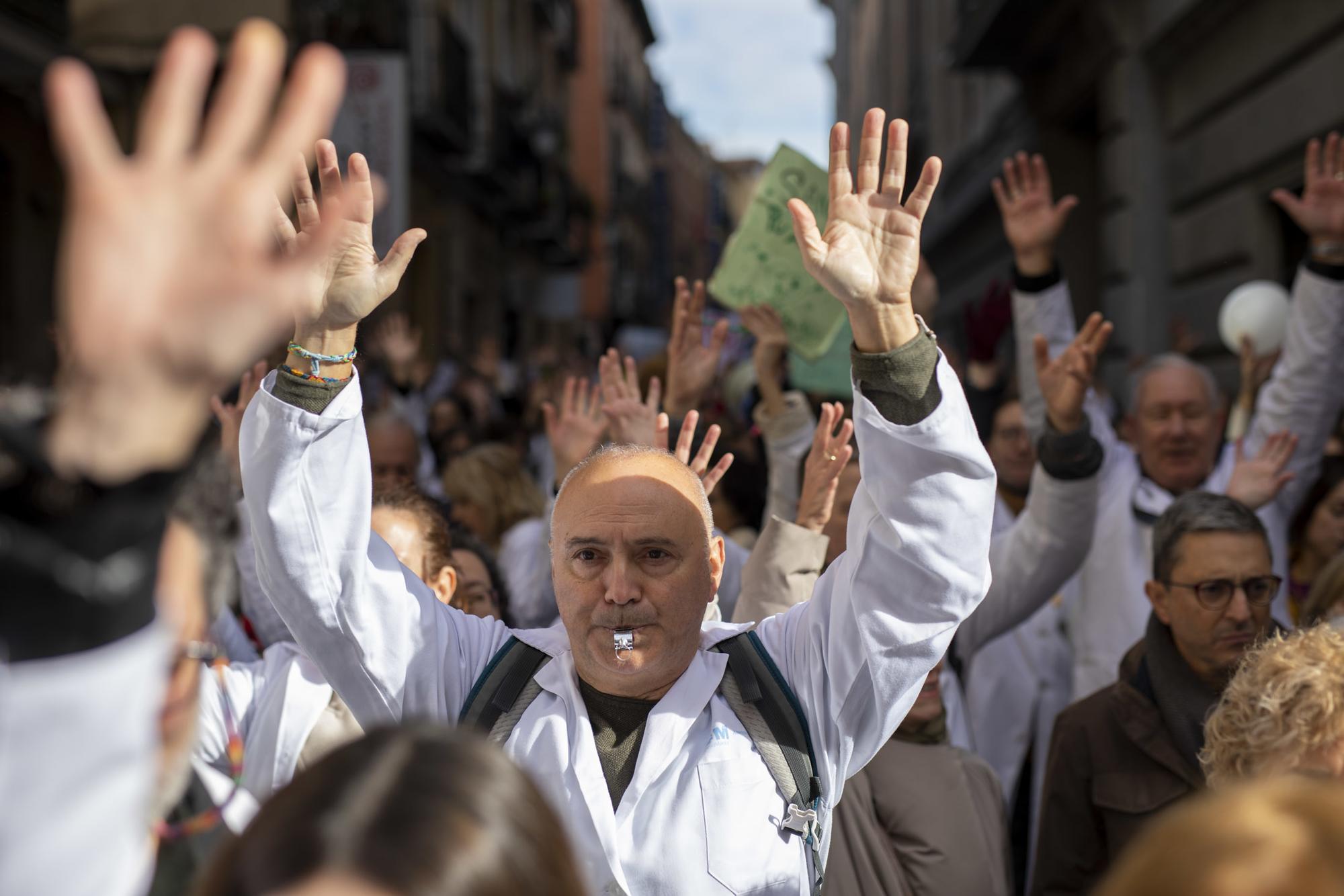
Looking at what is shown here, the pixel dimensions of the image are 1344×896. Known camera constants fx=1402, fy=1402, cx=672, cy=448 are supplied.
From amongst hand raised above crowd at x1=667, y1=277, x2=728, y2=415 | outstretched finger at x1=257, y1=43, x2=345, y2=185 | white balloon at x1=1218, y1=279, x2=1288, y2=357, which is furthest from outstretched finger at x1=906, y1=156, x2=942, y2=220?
white balloon at x1=1218, y1=279, x2=1288, y2=357

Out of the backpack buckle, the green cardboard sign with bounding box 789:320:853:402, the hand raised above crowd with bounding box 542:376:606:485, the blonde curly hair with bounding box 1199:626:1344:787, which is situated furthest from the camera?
the green cardboard sign with bounding box 789:320:853:402

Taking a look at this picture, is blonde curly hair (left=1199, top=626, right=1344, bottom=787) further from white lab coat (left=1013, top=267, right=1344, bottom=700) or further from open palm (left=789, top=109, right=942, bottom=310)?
white lab coat (left=1013, top=267, right=1344, bottom=700)

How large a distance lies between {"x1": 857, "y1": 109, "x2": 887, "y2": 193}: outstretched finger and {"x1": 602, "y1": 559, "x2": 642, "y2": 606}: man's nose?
0.73m

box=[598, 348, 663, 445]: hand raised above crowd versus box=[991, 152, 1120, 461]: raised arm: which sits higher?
box=[991, 152, 1120, 461]: raised arm

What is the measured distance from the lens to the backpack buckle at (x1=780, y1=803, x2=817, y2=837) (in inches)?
85.0

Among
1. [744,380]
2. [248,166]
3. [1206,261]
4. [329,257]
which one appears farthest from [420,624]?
[1206,261]

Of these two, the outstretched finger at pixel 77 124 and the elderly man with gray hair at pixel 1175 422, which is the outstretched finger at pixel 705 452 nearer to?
the elderly man with gray hair at pixel 1175 422

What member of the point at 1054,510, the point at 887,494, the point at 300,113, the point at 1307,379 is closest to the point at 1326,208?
the point at 1307,379

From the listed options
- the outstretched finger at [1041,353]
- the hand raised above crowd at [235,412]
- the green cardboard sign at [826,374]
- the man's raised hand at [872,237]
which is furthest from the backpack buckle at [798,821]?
the green cardboard sign at [826,374]

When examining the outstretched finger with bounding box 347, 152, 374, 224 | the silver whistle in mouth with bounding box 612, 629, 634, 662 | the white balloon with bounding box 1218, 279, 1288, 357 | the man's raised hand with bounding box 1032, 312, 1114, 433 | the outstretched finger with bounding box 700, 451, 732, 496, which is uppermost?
the outstretched finger with bounding box 347, 152, 374, 224

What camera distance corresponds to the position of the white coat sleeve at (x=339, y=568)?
2.11 metres

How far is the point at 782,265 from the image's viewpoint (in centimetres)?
448

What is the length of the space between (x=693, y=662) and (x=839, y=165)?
34.0 inches

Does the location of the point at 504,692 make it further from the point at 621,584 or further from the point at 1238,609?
the point at 1238,609
